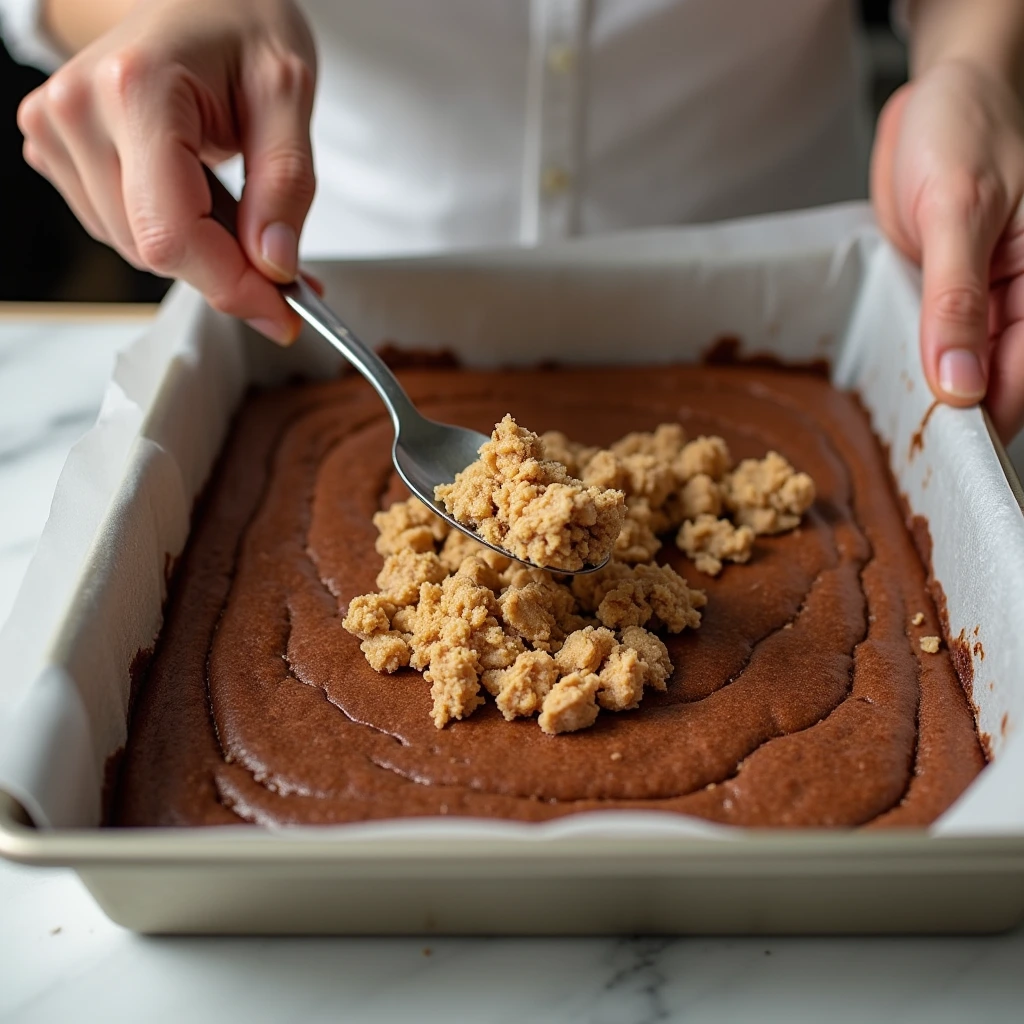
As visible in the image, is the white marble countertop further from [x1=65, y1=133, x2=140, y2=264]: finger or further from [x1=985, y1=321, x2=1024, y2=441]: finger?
[x1=65, y1=133, x2=140, y2=264]: finger

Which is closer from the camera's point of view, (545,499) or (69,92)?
(545,499)

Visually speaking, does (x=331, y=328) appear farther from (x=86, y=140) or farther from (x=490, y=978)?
(x=490, y=978)

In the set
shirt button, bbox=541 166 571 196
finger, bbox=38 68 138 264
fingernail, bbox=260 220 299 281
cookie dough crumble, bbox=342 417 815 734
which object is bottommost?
cookie dough crumble, bbox=342 417 815 734

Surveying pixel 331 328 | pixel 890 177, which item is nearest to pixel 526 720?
pixel 331 328

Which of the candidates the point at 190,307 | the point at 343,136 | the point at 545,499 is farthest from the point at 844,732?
the point at 343,136

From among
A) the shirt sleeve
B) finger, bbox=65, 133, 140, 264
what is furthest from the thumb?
the shirt sleeve

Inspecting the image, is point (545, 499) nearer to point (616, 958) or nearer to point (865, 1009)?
point (616, 958)
